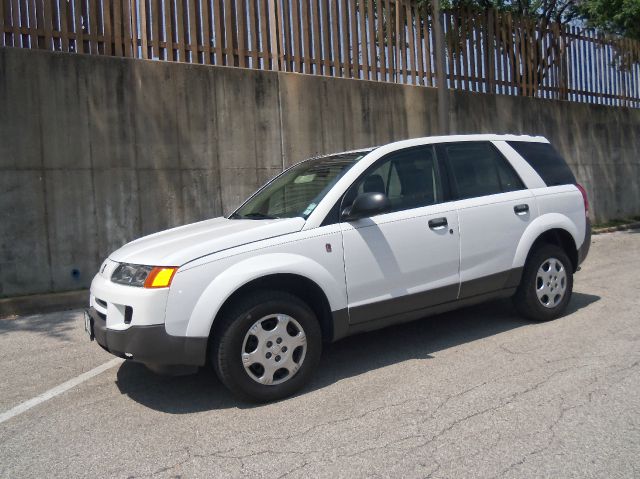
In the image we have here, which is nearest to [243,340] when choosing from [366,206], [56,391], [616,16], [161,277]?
[161,277]

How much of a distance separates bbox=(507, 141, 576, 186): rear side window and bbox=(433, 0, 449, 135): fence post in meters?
5.00

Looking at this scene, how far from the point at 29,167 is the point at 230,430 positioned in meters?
5.76

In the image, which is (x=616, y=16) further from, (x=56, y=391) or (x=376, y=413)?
(x=56, y=391)

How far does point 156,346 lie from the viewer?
3.73 metres

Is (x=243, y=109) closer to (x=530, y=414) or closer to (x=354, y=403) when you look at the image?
(x=354, y=403)

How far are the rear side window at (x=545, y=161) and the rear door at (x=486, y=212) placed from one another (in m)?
0.32

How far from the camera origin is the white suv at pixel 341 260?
3.82 metres

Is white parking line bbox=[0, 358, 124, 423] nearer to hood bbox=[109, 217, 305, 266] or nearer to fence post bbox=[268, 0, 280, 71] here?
hood bbox=[109, 217, 305, 266]

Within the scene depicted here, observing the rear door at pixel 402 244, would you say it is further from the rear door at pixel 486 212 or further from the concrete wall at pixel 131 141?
the concrete wall at pixel 131 141

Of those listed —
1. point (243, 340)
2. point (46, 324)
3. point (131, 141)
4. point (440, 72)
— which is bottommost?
point (46, 324)

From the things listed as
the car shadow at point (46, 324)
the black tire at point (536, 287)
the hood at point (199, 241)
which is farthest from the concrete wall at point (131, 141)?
the black tire at point (536, 287)

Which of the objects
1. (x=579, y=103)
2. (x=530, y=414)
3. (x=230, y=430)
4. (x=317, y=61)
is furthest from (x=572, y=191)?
(x=579, y=103)

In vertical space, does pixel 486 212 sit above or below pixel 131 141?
below

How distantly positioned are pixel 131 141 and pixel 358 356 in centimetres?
522
